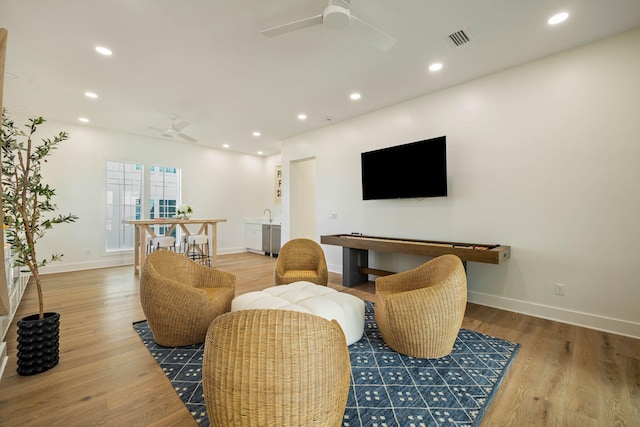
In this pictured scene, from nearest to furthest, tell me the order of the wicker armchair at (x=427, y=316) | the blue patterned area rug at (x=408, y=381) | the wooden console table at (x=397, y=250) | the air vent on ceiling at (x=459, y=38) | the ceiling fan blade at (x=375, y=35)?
the blue patterned area rug at (x=408, y=381) → the wicker armchair at (x=427, y=316) → the ceiling fan blade at (x=375, y=35) → the air vent on ceiling at (x=459, y=38) → the wooden console table at (x=397, y=250)

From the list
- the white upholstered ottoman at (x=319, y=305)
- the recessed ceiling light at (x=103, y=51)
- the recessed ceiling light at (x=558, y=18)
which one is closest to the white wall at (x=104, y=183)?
the recessed ceiling light at (x=103, y=51)

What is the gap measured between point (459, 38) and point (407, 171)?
170cm

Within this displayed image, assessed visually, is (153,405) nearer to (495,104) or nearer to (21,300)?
(21,300)

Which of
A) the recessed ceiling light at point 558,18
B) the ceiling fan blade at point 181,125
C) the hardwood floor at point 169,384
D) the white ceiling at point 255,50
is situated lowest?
the hardwood floor at point 169,384

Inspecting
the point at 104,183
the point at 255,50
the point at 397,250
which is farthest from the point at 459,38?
the point at 104,183

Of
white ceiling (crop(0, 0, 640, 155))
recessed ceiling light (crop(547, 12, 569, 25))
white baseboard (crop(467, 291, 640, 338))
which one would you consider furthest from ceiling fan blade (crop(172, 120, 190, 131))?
white baseboard (crop(467, 291, 640, 338))

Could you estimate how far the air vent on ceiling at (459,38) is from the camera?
264cm

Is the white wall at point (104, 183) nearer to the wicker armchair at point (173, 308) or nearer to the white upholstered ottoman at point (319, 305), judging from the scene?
the wicker armchair at point (173, 308)

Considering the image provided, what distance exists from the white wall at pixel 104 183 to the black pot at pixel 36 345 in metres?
4.20

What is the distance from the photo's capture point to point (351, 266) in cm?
438

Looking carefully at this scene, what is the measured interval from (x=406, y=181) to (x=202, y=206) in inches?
209

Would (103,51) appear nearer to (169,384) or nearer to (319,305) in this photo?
(169,384)

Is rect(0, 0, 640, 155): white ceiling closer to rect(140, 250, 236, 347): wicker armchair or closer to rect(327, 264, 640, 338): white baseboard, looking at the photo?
rect(140, 250, 236, 347): wicker armchair

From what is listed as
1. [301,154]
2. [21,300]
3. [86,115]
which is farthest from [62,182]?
[301,154]
